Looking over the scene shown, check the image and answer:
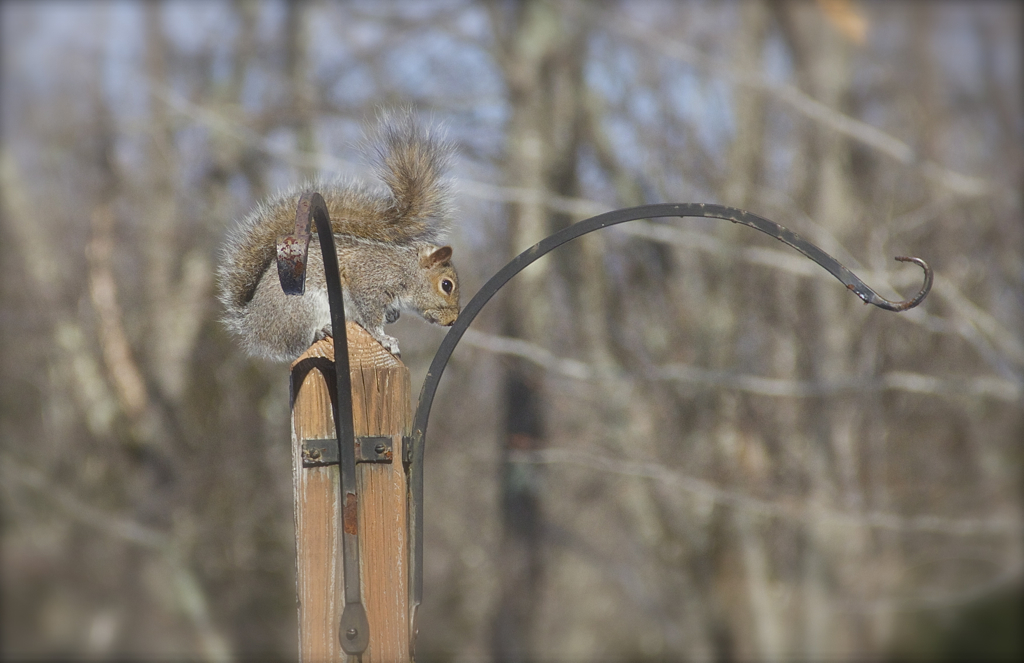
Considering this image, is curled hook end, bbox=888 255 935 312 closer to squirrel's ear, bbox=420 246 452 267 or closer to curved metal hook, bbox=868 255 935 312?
curved metal hook, bbox=868 255 935 312

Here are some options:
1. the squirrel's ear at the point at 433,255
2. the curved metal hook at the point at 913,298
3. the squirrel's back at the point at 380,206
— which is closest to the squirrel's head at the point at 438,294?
the squirrel's ear at the point at 433,255

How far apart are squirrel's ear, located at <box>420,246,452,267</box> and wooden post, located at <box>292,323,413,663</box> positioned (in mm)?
845

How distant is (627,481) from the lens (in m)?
8.36

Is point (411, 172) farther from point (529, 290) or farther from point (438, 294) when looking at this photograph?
point (529, 290)

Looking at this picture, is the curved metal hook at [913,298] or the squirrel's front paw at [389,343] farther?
the squirrel's front paw at [389,343]

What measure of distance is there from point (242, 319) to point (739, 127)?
279 inches

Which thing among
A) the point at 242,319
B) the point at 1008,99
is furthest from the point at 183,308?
the point at 1008,99

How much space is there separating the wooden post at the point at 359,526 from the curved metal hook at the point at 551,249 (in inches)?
1.4

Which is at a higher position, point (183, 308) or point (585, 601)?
point (183, 308)

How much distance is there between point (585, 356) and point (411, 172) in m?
5.90

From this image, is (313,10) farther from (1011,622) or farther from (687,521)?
(1011,622)

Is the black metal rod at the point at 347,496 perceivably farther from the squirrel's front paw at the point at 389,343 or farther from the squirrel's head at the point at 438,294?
the squirrel's head at the point at 438,294

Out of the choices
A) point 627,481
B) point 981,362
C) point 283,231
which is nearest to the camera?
point 283,231

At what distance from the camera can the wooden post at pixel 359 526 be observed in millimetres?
1921
